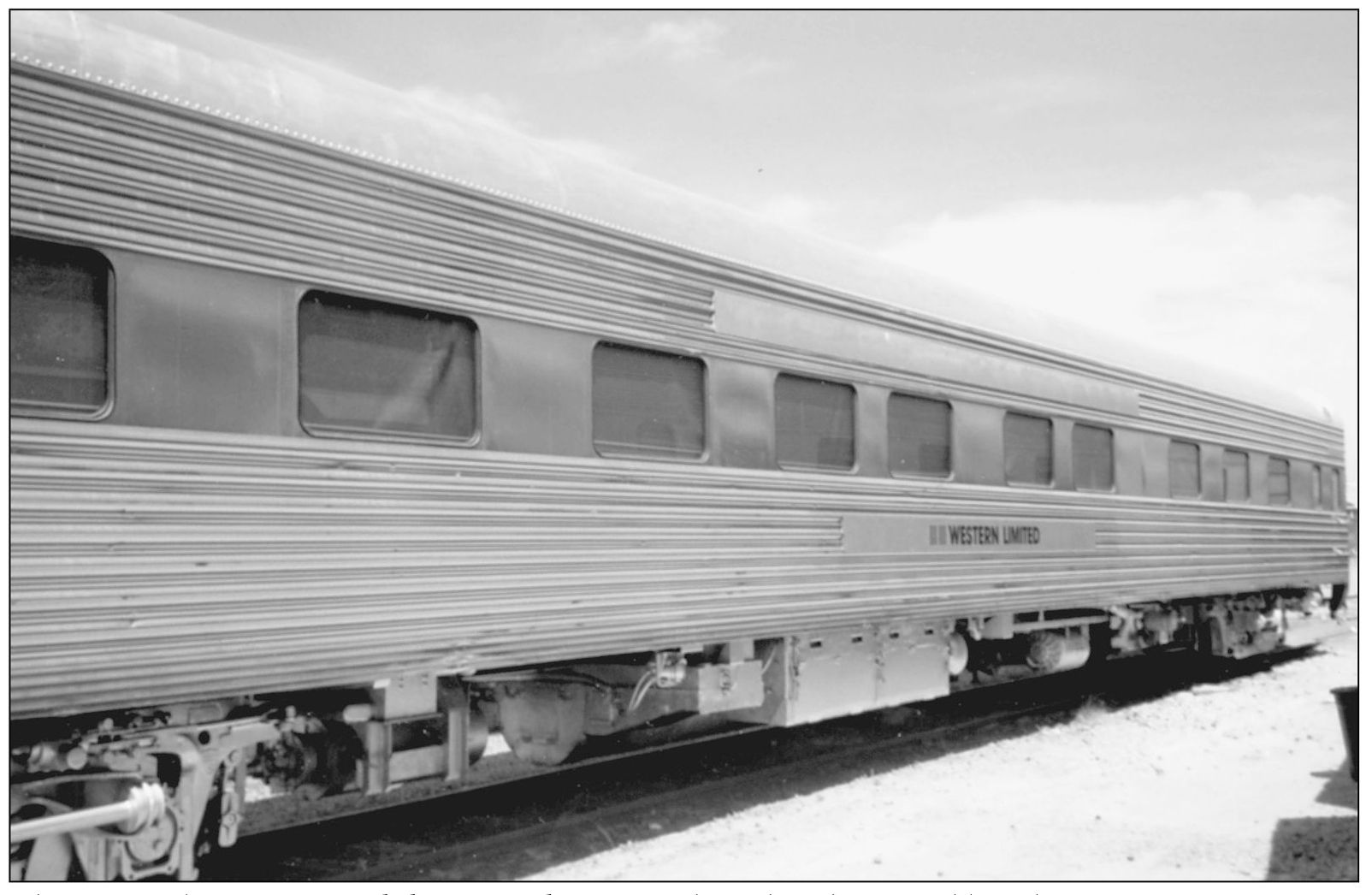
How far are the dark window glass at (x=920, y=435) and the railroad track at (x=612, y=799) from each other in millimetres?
2075

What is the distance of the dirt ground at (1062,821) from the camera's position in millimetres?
6051

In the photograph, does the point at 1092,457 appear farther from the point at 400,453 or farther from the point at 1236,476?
the point at 400,453

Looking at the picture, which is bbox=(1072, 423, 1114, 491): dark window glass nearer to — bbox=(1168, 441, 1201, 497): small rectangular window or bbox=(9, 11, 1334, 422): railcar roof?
bbox=(1168, 441, 1201, 497): small rectangular window

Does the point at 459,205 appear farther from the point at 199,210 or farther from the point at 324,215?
the point at 199,210

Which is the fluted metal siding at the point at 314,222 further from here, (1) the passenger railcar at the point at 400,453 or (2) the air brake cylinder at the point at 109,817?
(2) the air brake cylinder at the point at 109,817

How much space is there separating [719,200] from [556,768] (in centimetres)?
374

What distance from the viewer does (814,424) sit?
7289 mm

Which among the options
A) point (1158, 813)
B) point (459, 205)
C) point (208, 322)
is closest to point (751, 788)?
point (1158, 813)

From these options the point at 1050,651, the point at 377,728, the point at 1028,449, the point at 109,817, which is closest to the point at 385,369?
the point at 377,728

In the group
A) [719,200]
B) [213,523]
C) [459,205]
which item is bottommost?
[213,523]

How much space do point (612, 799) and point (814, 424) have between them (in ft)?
8.27

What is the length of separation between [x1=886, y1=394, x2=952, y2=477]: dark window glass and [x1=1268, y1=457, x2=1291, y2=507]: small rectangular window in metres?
6.37

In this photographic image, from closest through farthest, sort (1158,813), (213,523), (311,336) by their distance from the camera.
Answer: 1. (213,523)
2. (311,336)
3. (1158,813)

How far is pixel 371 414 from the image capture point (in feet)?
16.6
